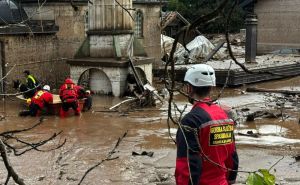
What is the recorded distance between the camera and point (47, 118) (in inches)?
627

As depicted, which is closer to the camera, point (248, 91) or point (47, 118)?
point (47, 118)

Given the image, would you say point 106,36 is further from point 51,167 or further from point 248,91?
point 51,167

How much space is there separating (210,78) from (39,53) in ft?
59.7

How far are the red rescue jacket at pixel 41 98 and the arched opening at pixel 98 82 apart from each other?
5128 millimetres

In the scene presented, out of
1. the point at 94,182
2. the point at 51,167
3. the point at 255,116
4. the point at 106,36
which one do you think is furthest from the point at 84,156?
the point at 106,36

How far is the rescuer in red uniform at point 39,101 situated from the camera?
15.8 m

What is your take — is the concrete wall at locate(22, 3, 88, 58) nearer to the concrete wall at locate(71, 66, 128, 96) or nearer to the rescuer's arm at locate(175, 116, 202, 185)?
the concrete wall at locate(71, 66, 128, 96)

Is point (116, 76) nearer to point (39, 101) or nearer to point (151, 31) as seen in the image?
point (39, 101)

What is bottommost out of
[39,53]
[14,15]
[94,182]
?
[94,182]

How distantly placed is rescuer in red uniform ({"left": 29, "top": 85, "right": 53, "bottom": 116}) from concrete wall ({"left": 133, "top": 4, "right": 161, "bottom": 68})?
523 inches

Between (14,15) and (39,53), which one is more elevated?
(14,15)

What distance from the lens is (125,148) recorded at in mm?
11680

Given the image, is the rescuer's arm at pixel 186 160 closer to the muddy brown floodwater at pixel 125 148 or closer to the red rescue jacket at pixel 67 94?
the muddy brown floodwater at pixel 125 148

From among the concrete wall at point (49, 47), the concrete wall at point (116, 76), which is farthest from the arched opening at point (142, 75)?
the concrete wall at point (49, 47)
